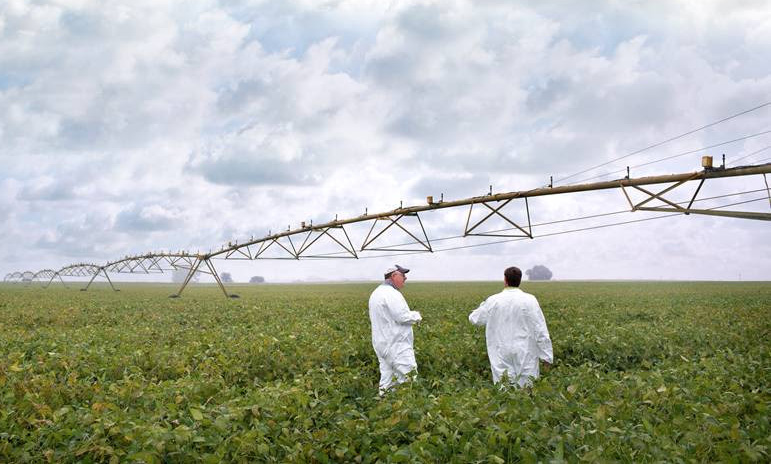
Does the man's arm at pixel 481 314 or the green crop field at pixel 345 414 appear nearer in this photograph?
the green crop field at pixel 345 414

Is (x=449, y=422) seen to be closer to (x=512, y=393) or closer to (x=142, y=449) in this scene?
(x=512, y=393)

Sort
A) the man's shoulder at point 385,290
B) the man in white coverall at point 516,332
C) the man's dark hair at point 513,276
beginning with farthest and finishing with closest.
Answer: the man's shoulder at point 385,290 → the man's dark hair at point 513,276 → the man in white coverall at point 516,332

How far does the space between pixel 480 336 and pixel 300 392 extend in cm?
661

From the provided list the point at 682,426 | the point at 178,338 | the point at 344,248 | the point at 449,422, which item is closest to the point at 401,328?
the point at 449,422

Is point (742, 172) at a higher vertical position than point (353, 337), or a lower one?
higher

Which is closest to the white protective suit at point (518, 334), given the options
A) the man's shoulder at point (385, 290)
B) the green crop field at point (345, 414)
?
the green crop field at point (345, 414)

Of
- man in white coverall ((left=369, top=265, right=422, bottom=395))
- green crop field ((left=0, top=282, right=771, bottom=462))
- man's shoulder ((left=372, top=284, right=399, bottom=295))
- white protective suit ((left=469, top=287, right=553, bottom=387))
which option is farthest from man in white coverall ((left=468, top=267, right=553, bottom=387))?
man's shoulder ((left=372, top=284, right=399, bottom=295))

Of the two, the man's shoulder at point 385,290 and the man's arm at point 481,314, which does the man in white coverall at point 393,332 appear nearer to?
the man's shoulder at point 385,290

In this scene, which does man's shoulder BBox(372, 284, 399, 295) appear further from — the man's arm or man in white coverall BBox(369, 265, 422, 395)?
the man's arm

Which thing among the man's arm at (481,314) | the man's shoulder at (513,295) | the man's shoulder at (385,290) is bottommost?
the man's arm at (481,314)

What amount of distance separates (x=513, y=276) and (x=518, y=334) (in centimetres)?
82

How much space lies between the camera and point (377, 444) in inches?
172

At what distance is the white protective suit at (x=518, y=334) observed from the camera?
756cm

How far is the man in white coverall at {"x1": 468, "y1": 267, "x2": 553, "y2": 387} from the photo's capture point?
756cm
